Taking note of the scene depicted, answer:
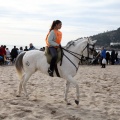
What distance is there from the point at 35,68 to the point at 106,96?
2598 mm

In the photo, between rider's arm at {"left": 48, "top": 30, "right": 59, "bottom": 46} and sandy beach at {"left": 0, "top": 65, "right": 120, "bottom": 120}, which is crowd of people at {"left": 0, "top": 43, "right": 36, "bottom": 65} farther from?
rider's arm at {"left": 48, "top": 30, "right": 59, "bottom": 46}

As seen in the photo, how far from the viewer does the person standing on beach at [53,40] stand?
8.10 metres

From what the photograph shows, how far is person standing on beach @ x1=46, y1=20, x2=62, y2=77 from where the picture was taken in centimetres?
810

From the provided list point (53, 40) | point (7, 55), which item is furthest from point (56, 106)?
point (7, 55)

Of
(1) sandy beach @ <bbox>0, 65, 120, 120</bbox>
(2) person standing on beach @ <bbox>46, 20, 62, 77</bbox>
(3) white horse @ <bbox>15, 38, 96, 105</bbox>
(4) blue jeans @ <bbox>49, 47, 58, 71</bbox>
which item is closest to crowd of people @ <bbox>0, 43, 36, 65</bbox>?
(1) sandy beach @ <bbox>0, 65, 120, 120</bbox>

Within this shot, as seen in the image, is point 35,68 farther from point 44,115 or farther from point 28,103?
point 44,115

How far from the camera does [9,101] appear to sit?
8109mm

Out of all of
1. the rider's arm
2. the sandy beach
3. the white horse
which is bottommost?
the sandy beach

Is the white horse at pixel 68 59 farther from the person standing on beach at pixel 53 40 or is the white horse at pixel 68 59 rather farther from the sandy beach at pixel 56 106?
the sandy beach at pixel 56 106

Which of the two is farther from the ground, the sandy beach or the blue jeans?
the blue jeans

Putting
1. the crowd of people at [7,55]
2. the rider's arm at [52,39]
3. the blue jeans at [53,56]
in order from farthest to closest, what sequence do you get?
1. the crowd of people at [7,55]
2. the rider's arm at [52,39]
3. the blue jeans at [53,56]

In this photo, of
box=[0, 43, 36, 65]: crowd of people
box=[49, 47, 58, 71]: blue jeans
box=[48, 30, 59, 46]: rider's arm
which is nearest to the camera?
box=[49, 47, 58, 71]: blue jeans

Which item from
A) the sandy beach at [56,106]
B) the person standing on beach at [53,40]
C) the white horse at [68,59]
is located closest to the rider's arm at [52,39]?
the person standing on beach at [53,40]

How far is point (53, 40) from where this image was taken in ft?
27.2
